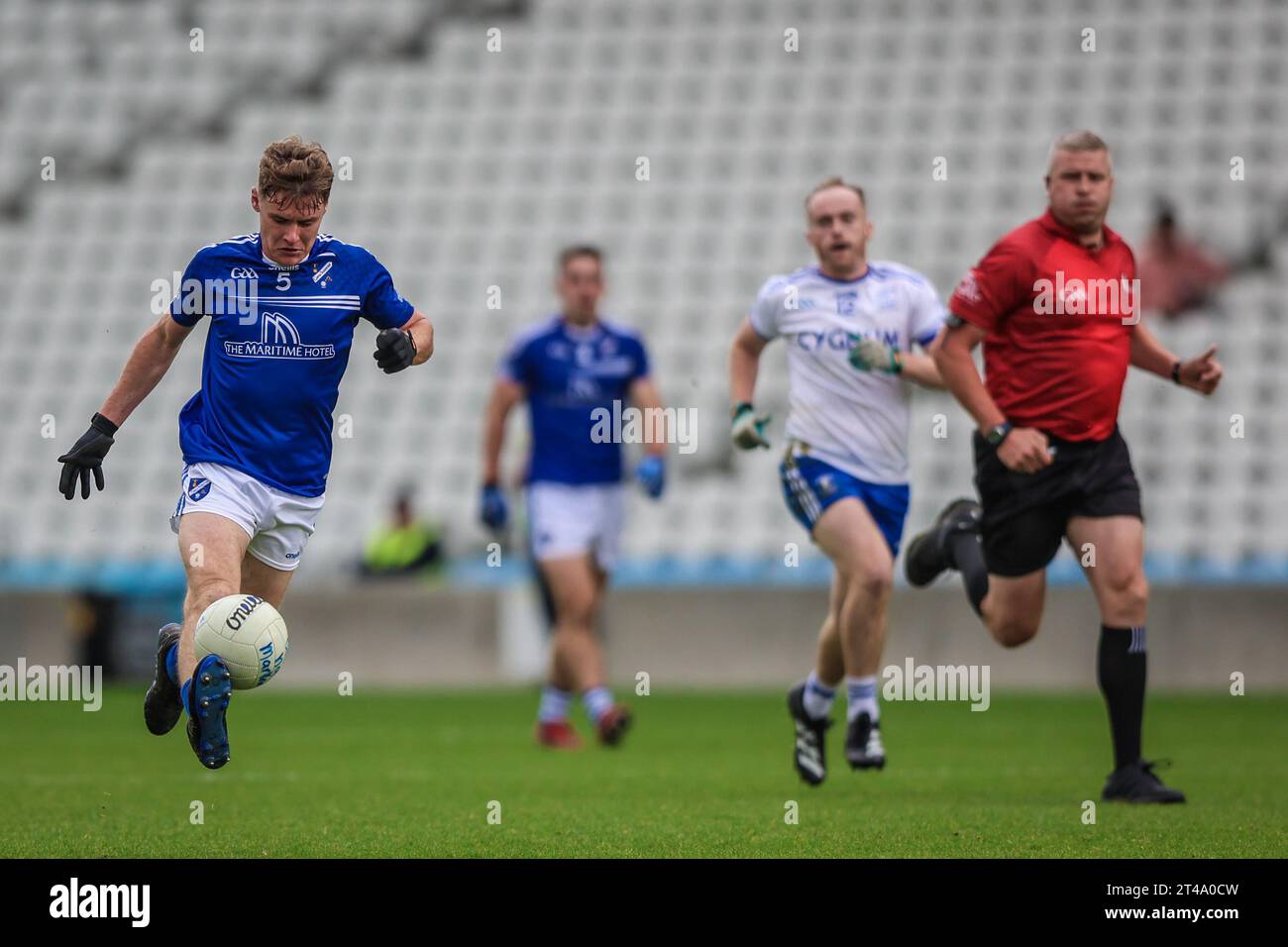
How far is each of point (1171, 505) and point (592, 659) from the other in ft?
26.9

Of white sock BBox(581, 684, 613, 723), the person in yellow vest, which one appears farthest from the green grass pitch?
the person in yellow vest

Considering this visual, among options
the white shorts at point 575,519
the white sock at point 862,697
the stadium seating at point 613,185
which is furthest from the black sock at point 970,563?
the stadium seating at point 613,185

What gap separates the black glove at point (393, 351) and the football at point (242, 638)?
2.65ft

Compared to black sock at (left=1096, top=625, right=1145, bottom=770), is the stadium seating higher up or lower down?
higher up

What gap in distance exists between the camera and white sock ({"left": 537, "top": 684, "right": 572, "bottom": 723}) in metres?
10.8

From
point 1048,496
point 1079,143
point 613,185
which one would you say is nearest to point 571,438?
point 1048,496

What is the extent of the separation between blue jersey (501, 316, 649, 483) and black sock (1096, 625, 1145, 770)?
4230 millimetres

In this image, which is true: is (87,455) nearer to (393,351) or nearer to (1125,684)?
(393,351)

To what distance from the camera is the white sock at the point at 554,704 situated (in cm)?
1082

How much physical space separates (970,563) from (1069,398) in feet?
3.52

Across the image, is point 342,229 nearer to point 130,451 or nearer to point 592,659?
point 130,451

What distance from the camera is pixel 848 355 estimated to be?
8.12 metres

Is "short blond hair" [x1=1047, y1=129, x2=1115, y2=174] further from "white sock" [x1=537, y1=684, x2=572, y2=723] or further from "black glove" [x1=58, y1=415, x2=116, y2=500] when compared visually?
"white sock" [x1=537, y1=684, x2=572, y2=723]
